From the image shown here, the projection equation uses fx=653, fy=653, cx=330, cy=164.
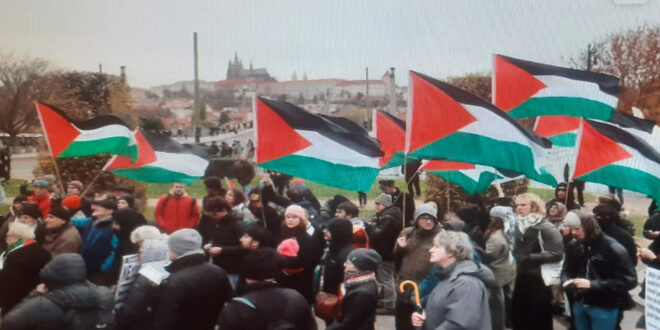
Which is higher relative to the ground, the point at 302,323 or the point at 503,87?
the point at 503,87

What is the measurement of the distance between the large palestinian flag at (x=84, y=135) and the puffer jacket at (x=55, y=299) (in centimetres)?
381

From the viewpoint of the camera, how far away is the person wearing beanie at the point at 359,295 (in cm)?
389

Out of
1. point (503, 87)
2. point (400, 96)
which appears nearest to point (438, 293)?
point (503, 87)

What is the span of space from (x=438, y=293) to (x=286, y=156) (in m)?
2.84

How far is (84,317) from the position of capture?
3893mm

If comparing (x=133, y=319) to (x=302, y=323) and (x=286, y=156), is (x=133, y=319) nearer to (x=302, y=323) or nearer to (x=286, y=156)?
(x=302, y=323)

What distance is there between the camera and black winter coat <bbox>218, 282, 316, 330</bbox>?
3.43 meters

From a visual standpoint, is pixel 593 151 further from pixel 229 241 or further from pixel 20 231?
pixel 20 231

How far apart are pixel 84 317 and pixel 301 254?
194cm

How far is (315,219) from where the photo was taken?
6445 mm

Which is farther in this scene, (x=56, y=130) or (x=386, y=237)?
(x=56, y=130)

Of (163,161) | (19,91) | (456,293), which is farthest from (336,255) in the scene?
(19,91)

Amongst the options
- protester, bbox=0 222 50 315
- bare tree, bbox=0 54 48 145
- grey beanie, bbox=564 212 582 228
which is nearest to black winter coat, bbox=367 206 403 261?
grey beanie, bbox=564 212 582 228

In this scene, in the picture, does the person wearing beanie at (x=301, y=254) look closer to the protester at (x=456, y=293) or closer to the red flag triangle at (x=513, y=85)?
the protester at (x=456, y=293)
